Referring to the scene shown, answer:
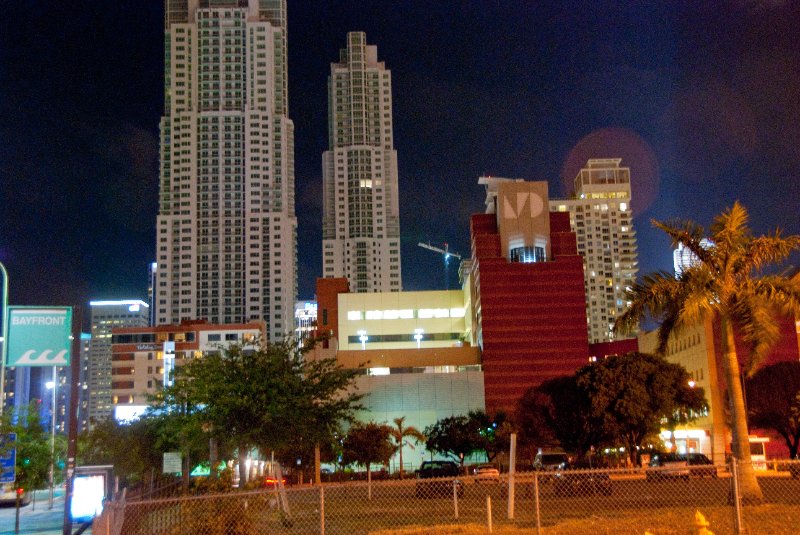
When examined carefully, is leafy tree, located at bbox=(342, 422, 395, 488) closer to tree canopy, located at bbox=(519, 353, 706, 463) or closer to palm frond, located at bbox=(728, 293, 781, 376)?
tree canopy, located at bbox=(519, 353, 706, 463)

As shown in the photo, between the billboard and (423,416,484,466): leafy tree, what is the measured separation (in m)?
66.2

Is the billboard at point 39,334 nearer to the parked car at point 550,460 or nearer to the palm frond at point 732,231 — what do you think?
the palm frond at point 732,231

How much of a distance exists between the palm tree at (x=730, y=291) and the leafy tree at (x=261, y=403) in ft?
41.8

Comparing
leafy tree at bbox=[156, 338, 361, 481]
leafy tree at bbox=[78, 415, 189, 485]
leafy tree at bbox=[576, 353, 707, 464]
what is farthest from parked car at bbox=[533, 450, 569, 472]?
leafy tree at bbox=[78, 415, 189, 485]

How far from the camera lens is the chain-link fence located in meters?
16.7

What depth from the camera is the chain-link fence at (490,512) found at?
658 inches

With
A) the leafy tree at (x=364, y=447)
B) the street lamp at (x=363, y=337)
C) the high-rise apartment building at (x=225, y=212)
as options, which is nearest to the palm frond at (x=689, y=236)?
the leafy tree at (x=364, y=447)

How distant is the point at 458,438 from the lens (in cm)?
8388

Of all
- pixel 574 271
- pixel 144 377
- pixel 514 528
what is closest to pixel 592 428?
pixel 514 528

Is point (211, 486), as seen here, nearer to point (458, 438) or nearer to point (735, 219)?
point (735, 219)

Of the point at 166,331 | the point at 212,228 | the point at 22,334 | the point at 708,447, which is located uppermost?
the point at 212,228

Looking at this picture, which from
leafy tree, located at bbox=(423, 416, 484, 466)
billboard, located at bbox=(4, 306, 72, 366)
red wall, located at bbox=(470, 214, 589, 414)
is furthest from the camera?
red wall, located at bbox=(470, 214, 589, 414)

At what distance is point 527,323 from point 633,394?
2426 inches

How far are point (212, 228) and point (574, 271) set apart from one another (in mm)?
102009
